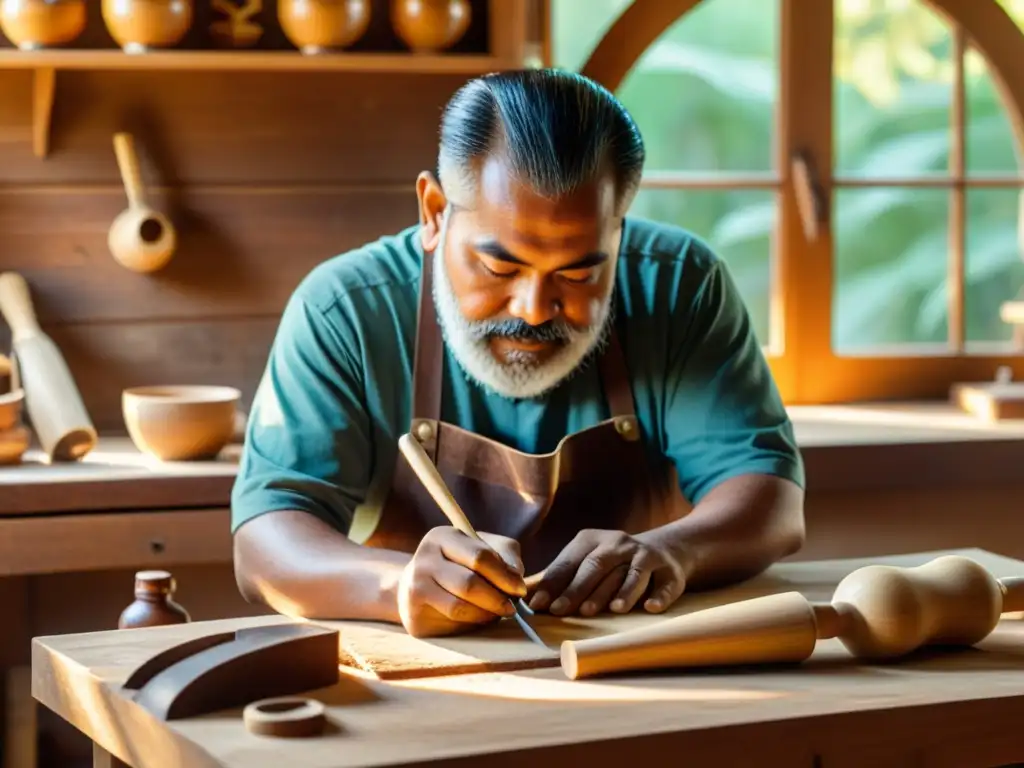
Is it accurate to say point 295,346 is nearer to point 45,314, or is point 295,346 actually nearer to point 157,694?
point 157,694

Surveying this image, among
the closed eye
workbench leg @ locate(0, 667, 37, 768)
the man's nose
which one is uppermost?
the closed eye

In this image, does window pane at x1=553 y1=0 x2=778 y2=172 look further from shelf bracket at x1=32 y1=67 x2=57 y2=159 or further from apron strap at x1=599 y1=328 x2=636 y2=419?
apron strap at x1=599 y1=328 x2=636 y2=419

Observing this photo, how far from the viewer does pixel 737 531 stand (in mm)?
2074

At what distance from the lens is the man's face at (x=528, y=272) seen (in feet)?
6.57

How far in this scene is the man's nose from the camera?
2027 millimetres

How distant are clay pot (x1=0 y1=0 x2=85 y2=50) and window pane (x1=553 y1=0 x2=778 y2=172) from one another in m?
1.25

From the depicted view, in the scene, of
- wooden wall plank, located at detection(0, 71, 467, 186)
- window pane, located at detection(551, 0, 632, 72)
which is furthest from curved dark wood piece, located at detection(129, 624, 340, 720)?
window pane, located at detection(551, 0, 632, 72)

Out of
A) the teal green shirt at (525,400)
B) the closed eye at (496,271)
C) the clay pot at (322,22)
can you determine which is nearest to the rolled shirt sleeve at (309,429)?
the teal green shirt at (525,400)

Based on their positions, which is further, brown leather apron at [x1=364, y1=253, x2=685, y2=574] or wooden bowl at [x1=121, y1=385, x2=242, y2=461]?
wooden bowl at [x1=121, y1=385, x2=242, y2=461]

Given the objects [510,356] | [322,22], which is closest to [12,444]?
[322,22]

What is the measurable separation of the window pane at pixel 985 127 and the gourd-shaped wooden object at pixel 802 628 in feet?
8.20

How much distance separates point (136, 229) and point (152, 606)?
1.40 meters

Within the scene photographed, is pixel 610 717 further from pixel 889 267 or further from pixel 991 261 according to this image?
pixel 991 261

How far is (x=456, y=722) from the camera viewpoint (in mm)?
1416
